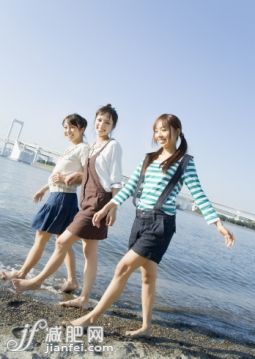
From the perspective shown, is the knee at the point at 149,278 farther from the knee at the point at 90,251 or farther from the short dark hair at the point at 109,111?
the short dark hair at the point at 109,111

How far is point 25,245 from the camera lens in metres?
6.41

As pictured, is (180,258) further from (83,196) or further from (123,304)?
(83,196)

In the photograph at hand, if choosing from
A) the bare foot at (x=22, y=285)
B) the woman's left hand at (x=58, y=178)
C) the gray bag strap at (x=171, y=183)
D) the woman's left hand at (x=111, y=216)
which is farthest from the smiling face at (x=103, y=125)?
the bare foot at (x=22, y=285)

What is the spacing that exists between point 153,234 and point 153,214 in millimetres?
160

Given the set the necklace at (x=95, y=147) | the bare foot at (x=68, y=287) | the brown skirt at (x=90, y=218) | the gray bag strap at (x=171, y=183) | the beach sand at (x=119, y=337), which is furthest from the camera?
the bare foot at (x=68, y=287)

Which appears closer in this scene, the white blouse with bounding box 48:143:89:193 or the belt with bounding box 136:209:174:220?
the belt with bounding box 136:209:174:220

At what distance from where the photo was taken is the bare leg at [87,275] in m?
3.61

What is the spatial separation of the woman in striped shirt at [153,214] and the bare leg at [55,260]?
0.41 m

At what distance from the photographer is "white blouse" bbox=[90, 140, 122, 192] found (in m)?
3.49

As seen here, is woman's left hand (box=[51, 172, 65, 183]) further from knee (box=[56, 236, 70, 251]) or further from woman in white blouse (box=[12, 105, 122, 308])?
knee (box=[56, 236, 70, 251])

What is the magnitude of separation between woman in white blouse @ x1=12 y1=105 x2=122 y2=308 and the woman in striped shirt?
0.74 ft

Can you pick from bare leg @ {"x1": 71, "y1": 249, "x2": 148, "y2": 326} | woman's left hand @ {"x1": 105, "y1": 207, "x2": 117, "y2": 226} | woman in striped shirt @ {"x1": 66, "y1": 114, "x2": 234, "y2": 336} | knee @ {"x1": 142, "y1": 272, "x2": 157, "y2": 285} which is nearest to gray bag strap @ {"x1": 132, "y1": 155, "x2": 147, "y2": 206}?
woman in striped shirt @ {"x1": 66, "y1": 114, "x2": 234, "y2": 336}

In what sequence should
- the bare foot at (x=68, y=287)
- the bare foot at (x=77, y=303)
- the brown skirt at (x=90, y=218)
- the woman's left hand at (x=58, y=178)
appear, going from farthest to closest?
1. the bare foot at (x=68, y=287)
2. the woman's left hand at (x=58, y=178)
3. the bare foot at (x=77, y=303)
4. the brown skirt at (x=90, y=218)

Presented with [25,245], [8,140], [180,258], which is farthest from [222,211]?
[8,140]
